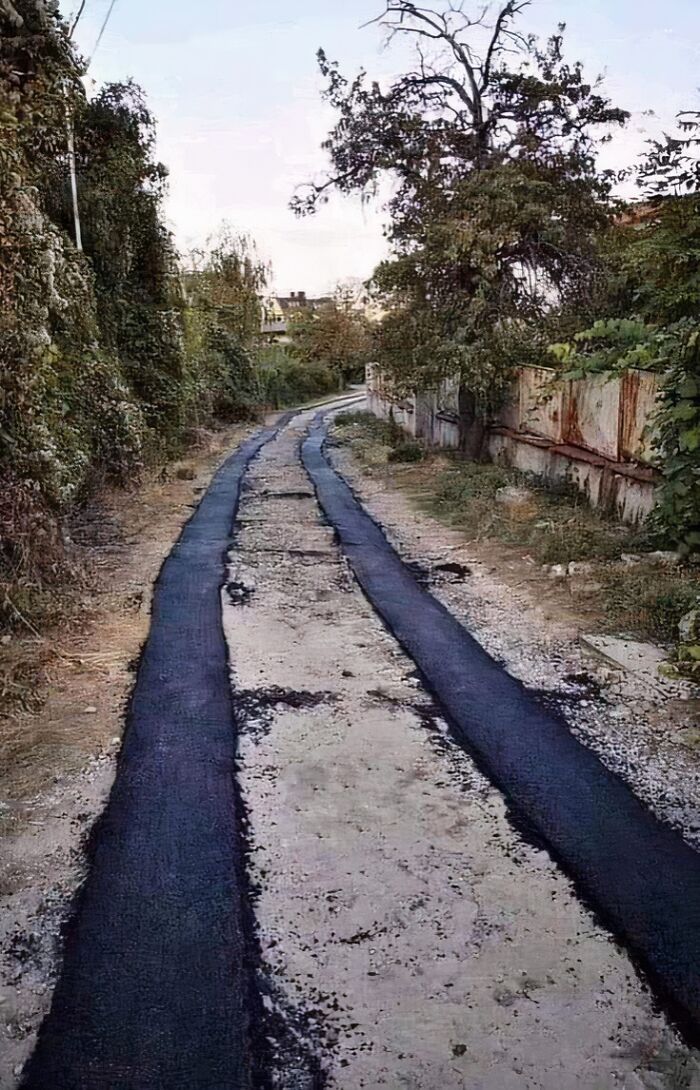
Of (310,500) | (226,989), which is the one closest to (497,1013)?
(226,989)

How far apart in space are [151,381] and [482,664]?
10040 mm

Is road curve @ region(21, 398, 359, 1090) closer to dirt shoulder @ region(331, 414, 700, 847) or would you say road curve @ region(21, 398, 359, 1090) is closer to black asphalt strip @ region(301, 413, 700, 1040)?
black asphalt strip @ region(301, 413, 700, 1040)

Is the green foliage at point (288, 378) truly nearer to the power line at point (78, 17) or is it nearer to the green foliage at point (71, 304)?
the green foliage at point (71, 304)

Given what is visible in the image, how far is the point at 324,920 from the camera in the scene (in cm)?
274

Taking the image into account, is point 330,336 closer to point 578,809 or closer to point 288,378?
point 288,378

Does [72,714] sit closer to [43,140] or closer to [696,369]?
[696,369]

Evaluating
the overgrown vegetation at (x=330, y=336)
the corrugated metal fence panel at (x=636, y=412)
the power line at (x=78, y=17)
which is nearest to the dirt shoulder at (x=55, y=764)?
the corrugated metal fence panel at (x=636, y=412)

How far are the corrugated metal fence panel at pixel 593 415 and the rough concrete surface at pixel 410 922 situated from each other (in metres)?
5.00

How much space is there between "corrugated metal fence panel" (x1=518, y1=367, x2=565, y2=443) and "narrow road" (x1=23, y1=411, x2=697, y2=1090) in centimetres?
616

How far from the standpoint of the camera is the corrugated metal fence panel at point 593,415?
854 centimetres

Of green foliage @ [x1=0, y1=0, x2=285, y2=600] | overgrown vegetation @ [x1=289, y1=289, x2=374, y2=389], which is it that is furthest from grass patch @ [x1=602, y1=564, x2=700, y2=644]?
overgrown vegetation @ [x1=289, y1=289, x2=374, y2=389]

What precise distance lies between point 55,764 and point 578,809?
7.85 ft

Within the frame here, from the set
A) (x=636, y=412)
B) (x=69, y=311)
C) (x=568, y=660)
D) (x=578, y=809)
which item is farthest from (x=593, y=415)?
(x=578, y=809)

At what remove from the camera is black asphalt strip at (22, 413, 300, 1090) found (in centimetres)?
221
